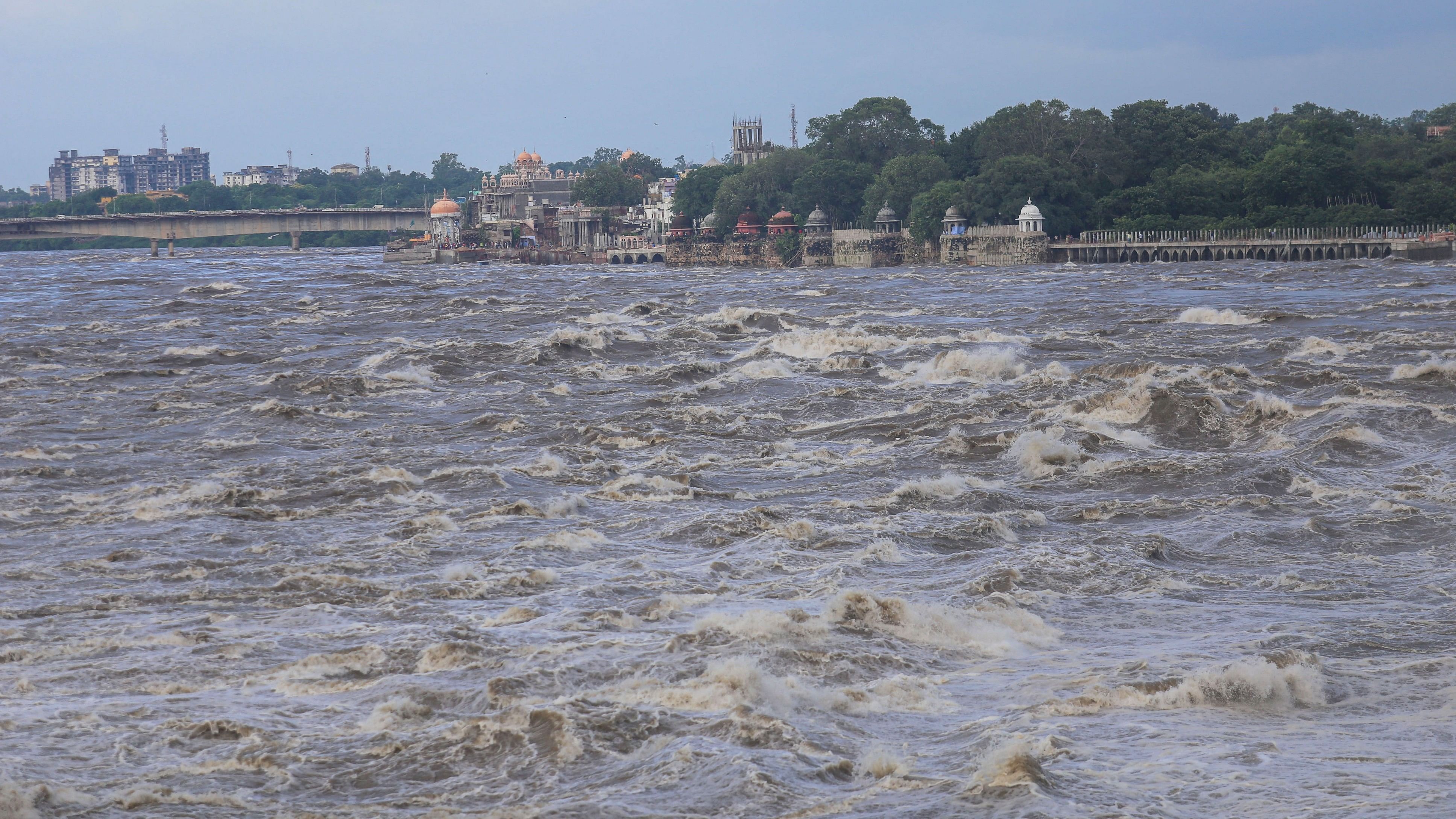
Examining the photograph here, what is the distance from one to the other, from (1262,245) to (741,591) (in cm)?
9080

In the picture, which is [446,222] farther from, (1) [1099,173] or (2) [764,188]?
(1) [1099,173]

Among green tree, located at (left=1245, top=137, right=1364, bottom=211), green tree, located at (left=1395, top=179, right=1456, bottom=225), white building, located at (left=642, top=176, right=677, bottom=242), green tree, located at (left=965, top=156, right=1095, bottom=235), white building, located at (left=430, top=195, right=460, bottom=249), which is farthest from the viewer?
white building, located at (left=430, top=195, right=460, bottom=249)

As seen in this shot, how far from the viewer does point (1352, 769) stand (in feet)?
31.0

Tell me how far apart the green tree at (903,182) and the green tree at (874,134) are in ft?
56.5

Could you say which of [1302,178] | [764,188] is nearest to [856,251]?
[764,188]

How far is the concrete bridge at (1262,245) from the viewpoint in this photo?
292ft

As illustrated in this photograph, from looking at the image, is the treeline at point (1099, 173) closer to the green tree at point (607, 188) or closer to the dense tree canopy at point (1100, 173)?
the dense tree canopy at point (1100, 173)

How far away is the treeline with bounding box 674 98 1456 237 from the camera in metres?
103

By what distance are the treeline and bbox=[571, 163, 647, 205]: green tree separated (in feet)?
80.8

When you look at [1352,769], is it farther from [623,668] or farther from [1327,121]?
[1327,121]

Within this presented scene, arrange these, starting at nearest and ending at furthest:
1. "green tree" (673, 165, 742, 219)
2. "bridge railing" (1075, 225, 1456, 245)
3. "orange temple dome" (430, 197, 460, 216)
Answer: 1. "bridge railing" (1075, 225, 1456, 245)
2. "green tree" (673, 165, 742, 219)
3. "orange temple dome" (430, 197, 460, 216)

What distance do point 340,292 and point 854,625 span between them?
214ft

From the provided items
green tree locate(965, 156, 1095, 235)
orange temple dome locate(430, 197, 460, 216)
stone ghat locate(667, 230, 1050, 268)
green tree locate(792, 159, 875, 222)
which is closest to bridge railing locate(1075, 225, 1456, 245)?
green tree locate(965, 156, 1095, 235)

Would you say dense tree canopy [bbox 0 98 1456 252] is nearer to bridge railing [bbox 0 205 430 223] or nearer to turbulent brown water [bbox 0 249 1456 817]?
bridge railing [bbox 0 205 430 223]
